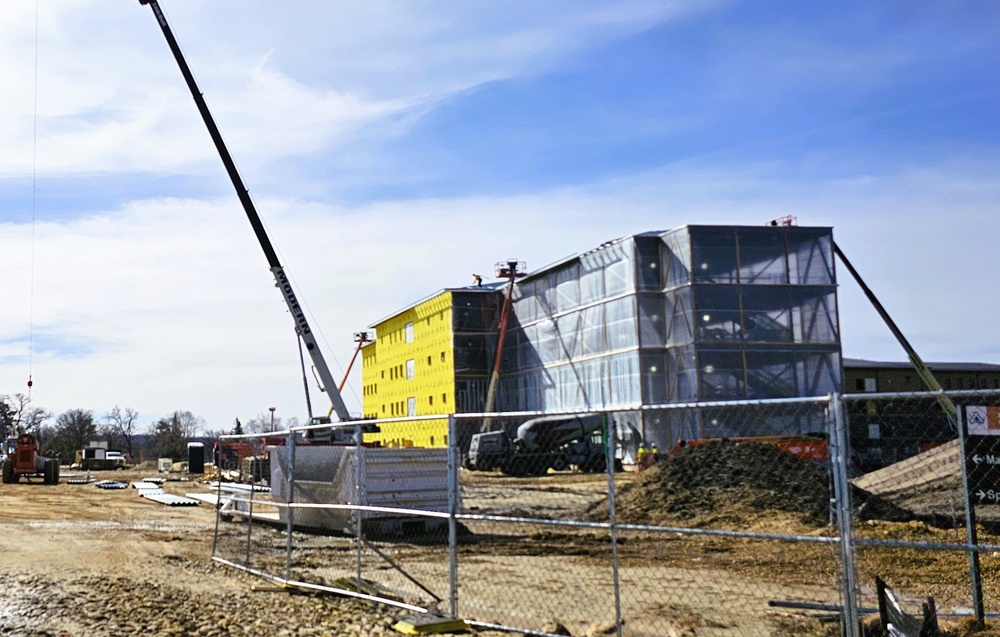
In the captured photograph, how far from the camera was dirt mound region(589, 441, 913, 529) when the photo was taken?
18547 mm

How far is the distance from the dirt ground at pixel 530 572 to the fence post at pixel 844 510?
144 centimetres

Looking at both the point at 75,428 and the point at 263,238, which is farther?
the point at 75,428

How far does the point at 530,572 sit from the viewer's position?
13508mm

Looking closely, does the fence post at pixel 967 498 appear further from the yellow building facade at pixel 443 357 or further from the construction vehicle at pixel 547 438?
the yellow building facade at pixel 443 357

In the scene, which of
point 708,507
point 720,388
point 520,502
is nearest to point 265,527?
point 520,502

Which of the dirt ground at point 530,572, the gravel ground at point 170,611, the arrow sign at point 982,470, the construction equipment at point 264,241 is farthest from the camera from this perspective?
the construction equipment at point 264,241

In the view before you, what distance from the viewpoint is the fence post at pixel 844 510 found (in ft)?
20.6

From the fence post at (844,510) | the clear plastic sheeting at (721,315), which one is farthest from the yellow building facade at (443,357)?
the fence post at (844,510)

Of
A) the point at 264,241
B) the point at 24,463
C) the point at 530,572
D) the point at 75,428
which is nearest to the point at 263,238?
the point at 264,241

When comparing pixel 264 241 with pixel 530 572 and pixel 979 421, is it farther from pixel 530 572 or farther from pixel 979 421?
pixel 979 421

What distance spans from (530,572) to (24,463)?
35589 millimetres

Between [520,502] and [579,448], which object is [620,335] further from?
[520,502]

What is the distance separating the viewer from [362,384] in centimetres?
7831

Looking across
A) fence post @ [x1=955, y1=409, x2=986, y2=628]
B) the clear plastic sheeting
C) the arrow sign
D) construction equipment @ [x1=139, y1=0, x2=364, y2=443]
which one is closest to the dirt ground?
→ fence post @ [x1=955, y1=409, x2=986, y2=628]
